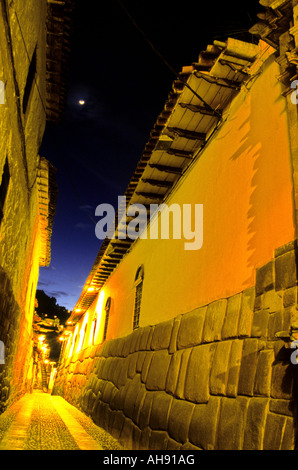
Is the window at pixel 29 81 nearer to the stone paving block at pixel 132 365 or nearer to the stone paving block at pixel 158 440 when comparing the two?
the stone paving block at pixel 132 365

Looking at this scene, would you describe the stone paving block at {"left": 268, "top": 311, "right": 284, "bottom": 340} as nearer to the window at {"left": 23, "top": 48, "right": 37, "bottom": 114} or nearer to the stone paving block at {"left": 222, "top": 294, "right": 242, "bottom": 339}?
the stone paving block at {"left": 222, "top": 294, "right": 242, "bottom": 339}

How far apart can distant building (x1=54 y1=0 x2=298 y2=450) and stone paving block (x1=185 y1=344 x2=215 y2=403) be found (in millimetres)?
20

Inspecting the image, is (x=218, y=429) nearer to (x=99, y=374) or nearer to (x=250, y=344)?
(x=250, y=344)

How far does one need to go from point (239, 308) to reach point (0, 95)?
14.2 ft

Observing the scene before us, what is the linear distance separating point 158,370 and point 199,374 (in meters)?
1.58

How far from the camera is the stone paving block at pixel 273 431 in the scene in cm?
263

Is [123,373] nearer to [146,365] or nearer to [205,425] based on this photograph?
[146,365]

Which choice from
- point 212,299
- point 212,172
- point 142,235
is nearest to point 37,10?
point 212,172

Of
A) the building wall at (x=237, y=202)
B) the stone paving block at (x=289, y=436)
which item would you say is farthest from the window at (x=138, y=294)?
the stone paving block at (x=289, y=436)

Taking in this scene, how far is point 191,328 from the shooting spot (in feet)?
15.8

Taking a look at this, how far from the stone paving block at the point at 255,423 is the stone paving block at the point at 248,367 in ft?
0.47

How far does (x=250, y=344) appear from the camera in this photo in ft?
11.1

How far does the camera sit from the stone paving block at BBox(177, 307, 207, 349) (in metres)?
4.57
